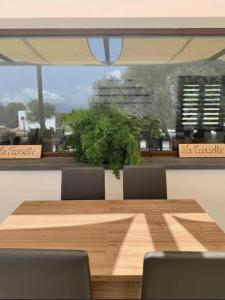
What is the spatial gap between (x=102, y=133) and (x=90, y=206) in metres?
0.91

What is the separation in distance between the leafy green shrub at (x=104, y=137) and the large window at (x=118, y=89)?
1.39 ft

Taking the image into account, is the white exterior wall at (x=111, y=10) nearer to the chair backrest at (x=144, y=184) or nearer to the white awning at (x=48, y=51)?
the white awning at (x=48, y=51)

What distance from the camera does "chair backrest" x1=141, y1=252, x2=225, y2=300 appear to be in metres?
0.99

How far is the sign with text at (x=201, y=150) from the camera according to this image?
10.6 ft

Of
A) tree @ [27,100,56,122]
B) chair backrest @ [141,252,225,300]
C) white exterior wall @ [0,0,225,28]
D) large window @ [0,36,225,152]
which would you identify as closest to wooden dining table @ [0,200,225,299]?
chair backrest @ [141,252,225,300]

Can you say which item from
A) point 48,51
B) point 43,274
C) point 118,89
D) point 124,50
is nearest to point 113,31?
point 124,50

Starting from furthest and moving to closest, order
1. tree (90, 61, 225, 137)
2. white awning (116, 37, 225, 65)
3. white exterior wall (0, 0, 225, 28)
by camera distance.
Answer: tree (90, 61, 225, 137) → white awning (116, 37, 225, 65) → white exterior wall (0, 0, 225, 28)

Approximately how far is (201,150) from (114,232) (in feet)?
6.42

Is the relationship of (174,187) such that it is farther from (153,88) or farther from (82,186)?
(153,88)

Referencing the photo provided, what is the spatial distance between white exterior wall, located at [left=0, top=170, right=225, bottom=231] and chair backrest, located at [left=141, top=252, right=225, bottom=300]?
195 centimetres

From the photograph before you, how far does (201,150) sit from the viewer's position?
326 centimetres

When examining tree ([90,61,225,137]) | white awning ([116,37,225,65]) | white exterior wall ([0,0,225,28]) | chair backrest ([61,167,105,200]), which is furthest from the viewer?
tree ([90,61,225,137])

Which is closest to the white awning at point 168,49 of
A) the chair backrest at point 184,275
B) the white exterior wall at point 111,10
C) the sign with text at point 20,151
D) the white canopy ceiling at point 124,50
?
the white canopy ceiling at point 124,50

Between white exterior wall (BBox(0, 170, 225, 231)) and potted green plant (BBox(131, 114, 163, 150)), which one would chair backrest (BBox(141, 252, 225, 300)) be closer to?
white exterior wall (BBox(0, 170, 225, 231))
